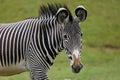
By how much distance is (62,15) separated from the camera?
32.5 feet

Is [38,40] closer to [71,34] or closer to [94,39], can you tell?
[71,34]

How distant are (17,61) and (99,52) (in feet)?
51.4

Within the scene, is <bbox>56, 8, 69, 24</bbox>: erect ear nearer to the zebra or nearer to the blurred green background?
the zebra

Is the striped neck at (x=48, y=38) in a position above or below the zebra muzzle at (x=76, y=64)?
above

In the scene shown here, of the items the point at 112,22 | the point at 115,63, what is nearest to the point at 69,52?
the point at 115,63

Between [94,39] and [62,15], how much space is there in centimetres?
1857

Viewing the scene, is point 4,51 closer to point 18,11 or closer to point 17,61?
point 17,61

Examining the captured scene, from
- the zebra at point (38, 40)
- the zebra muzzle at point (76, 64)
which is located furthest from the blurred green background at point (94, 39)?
the zebra muzzle at point (76, 64)

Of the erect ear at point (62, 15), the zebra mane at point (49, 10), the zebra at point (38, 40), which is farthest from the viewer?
the zebra mane at point (49, 10)

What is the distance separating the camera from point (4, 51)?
10766 mm

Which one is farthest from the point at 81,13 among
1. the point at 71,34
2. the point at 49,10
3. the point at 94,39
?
the point at 94,39

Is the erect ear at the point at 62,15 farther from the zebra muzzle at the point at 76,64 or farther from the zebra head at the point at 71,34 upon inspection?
the zebra muzzle at the point at 76,64

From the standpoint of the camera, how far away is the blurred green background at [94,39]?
64.3 feet

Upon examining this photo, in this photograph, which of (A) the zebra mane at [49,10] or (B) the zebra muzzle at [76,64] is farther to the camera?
(A) the zebra mane at [49,10]
